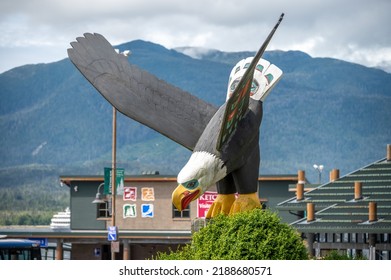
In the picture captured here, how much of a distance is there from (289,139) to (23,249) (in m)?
162

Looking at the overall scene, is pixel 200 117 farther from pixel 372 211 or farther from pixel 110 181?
pixel 110 181

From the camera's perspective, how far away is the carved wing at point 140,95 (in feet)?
79.8

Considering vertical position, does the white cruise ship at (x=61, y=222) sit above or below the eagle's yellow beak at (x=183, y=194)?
above

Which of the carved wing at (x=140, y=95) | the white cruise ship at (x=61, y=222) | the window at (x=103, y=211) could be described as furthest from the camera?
the white cruise ship at (x=61, y=222)

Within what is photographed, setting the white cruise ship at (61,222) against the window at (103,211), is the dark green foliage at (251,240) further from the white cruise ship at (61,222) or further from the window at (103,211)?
the white cruise ship at (61,222)

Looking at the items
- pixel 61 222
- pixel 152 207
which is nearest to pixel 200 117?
pixel 152 207

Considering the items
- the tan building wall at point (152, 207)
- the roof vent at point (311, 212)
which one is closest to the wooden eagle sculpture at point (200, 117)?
the roof vent at point (311, 212)

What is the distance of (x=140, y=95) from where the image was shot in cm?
2462

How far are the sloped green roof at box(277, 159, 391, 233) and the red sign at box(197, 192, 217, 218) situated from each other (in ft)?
8.97

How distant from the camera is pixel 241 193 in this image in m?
24.0

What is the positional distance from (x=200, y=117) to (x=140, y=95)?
4.56 ft

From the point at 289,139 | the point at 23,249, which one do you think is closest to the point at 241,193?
the point at 23,249
